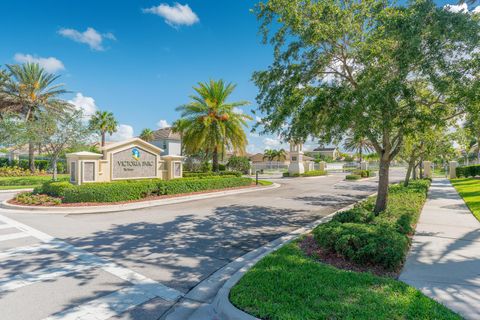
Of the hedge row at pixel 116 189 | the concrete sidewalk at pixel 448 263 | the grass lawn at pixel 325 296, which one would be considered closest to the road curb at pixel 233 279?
the grass lawn at pixel 325 296

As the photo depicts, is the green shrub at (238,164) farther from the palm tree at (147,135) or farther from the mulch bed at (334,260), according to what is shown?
the mulch bed at (334,260)

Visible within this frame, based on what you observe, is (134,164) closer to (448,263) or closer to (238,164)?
(448,263)

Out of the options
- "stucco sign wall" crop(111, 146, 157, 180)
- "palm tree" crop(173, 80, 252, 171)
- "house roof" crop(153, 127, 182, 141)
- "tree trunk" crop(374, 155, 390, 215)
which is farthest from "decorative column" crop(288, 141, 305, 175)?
"tree trunk" crop(374, 155, 390, 215)

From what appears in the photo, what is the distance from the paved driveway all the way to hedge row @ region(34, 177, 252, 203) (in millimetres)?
1965

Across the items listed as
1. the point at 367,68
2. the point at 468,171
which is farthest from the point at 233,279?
the point at 468,171

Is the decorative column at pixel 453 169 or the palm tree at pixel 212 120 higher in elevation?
the palm tree at pixel 212 120

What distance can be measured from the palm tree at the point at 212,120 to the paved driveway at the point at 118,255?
39.2 feet

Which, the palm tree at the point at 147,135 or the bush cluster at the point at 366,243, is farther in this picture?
the palm tree at the point at 147,135

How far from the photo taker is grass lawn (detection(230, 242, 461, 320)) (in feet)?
11.3

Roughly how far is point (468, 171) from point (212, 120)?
108 ft

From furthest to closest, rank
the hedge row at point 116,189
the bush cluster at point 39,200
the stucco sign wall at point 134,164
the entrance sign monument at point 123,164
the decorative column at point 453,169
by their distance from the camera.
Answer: the decorative column at point 453,169 → the stucco sign wall at point 134,164 → the entrance sign monument at point 123,164 → the hedge row at point 116,189 → the bush cluster at point 39,200

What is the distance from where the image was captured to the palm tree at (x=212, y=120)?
903 inches

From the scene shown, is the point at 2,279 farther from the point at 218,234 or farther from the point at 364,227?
the point at 364,227

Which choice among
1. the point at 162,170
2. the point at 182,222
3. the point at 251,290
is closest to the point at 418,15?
the point at 251,290
